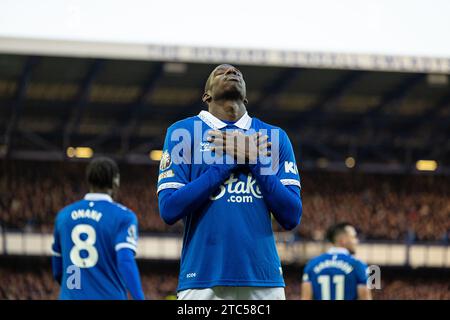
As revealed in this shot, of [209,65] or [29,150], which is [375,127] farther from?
[29,150]

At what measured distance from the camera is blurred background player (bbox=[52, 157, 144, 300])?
6270mm

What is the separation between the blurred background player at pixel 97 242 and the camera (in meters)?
6.27

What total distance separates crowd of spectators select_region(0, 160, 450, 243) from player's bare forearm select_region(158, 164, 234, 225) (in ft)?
70.4

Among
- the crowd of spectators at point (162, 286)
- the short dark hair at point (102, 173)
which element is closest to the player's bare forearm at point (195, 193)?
the short dark hair at point (102, 173)

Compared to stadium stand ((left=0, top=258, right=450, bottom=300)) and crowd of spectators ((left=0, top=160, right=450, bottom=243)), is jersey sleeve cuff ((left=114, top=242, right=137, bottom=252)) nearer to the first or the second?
stadium stand ((left=0, top=258, right=450, bottom=300))

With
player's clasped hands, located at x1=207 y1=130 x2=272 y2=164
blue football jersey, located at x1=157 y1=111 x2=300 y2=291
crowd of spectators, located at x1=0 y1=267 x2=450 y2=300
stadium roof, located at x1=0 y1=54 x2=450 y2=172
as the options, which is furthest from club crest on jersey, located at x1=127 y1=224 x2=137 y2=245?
crowd of spectators, located at x1=0 y1=267 x2=450 y2=300

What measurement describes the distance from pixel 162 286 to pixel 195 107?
5.09 metres

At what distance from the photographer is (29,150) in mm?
26938

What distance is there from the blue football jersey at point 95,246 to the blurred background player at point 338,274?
2920 millimetres

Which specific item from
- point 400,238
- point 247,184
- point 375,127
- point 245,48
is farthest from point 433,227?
point 247,184

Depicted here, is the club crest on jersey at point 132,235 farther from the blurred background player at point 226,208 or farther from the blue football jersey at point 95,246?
the blurred background player at point 226,208

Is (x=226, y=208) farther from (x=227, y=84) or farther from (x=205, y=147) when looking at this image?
(x=227, y=84)

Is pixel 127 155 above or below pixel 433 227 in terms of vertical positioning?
above

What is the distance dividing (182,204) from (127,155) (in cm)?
2369
